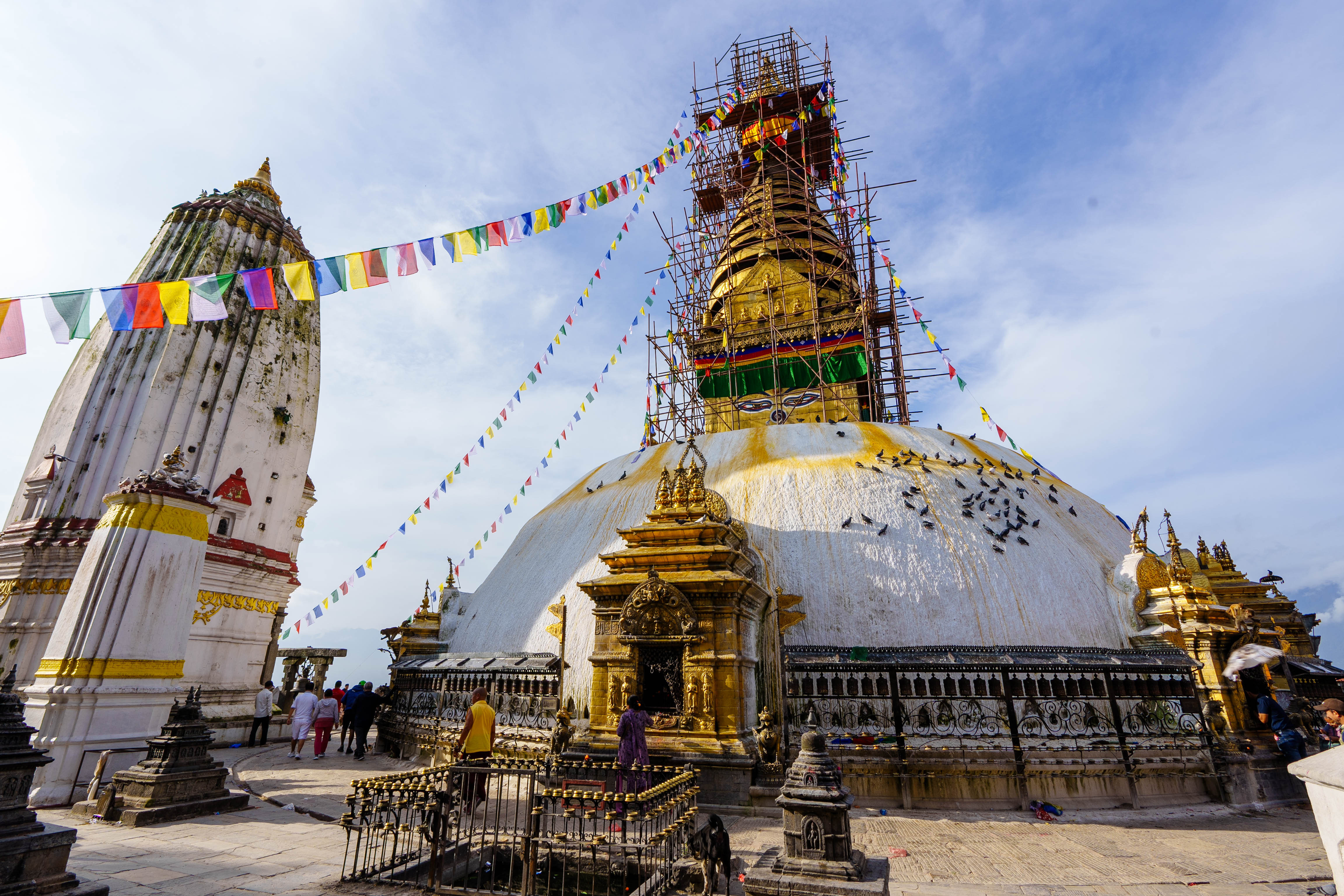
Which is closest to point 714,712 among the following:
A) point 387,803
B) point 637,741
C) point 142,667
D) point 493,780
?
point 637,741

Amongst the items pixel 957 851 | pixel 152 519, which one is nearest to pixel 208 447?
pixel 152 519

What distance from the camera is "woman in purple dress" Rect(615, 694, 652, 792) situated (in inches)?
299

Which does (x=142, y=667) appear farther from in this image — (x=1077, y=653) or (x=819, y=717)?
(x=1077, y=653)

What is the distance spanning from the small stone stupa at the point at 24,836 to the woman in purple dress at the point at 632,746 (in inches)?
182

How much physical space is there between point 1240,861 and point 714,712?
5638 mm

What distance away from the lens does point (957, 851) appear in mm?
6844

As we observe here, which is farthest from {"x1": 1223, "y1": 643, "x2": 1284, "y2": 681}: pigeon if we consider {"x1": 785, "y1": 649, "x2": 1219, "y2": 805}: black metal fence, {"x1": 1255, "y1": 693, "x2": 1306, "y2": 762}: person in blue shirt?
{"x1": 785, "y1": 649, "x2": 1219, "y2": 805}: black metal fence

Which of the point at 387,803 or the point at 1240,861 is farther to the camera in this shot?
the point at 1240,861

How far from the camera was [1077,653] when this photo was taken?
32.7ft

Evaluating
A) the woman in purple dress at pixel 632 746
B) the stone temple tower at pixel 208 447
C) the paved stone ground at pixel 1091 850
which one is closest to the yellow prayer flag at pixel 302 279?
the stone temple tower at pixel 208 447

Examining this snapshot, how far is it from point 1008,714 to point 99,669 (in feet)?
42.4

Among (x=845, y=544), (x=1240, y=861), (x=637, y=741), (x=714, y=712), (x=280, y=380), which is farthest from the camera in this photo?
(x=280, y=380)

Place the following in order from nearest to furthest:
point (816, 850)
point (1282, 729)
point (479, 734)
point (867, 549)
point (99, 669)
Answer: point (816, 850) → point (479, 734) → point (99, 669) → point (1282, 729) → point (867, 549)

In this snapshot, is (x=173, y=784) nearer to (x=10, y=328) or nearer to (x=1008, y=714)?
(x=10, y=328)
